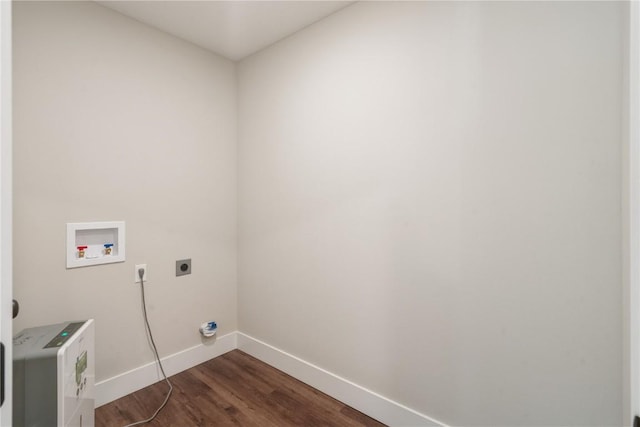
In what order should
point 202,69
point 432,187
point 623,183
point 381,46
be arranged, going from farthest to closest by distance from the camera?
point 202,69 < point 381,46 < point 432,187 < point 623,183

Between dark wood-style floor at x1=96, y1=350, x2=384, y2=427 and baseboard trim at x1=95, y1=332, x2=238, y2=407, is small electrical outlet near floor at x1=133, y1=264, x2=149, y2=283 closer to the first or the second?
baseboard trim at x1=95, y1=332, x2=238, y2=407

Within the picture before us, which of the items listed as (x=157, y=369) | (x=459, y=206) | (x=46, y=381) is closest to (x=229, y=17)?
(x=459, y=206)

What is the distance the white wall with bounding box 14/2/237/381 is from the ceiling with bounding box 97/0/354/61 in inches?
4.3

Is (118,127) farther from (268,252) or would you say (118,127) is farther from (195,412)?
(195,412)

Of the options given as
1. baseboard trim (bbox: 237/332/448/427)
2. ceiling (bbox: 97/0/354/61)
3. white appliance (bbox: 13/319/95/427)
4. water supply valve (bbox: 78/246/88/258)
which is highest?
ceiling (bbox: 97/0/354/61)

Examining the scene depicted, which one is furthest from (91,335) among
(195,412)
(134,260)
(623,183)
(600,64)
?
(600,64)

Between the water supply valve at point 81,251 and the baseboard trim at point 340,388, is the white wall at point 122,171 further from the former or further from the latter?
the baseboard trim at point 340,388

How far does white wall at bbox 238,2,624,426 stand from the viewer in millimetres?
1139

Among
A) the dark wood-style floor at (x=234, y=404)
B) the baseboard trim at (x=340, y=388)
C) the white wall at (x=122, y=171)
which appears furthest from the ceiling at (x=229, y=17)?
the dark wood-style floor at (x=234, y=404)

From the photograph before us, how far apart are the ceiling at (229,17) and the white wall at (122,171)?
11cm

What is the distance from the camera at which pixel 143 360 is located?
2.02 metres

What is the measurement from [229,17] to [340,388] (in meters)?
2.51

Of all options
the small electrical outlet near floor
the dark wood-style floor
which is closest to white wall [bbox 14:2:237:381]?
the small electrical outlet near floor

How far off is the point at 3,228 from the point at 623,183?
6.12 feet
